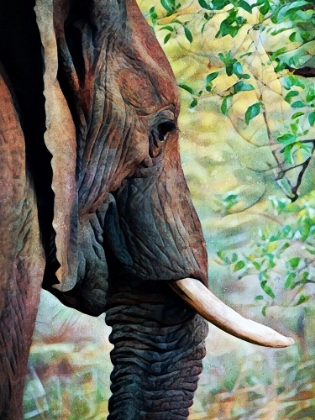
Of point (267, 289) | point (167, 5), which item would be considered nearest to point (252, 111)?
point (167, 5)

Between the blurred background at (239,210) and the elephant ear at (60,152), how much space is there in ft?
5.09

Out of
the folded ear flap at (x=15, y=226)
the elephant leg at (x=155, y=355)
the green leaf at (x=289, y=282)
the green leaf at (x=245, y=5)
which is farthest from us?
the green leaf at (x=289, y=282)

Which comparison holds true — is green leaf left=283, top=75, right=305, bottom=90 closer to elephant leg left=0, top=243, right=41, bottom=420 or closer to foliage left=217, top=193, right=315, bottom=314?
foliage left=217, top=193, right=315, bottom=314

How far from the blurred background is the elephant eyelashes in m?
1.32

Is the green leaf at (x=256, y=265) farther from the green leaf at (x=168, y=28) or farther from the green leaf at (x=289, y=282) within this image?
the green leaf at (x=168, y=28)

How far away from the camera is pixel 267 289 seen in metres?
2.88

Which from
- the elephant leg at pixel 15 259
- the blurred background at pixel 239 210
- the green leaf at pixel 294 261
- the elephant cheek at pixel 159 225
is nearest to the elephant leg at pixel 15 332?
the elephant leg at pixel 15 259

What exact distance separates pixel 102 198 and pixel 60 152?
0.20 m

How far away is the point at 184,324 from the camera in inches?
61.5

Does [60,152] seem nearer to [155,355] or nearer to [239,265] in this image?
[155,355]

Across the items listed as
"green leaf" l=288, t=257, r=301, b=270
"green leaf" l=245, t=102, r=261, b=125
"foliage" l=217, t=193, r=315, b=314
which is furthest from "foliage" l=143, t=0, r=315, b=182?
"green leaf" l=288, t=257, r=301, b=270

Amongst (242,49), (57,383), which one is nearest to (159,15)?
(242,49)

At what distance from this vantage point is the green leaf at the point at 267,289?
2855 mm

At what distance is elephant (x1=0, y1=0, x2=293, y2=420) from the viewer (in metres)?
1.20
